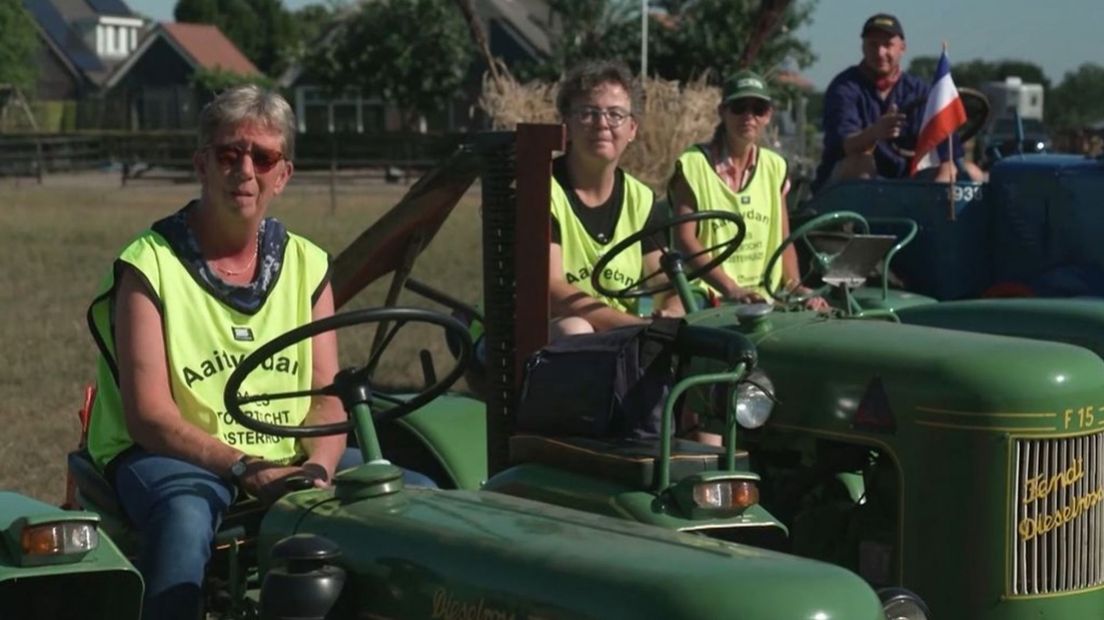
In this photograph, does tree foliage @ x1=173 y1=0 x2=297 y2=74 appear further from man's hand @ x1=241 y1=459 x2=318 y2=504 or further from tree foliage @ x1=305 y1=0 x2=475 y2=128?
man's hand @ x1=241 y1=459 x2=318 y2=504

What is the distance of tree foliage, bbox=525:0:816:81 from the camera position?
3531cm

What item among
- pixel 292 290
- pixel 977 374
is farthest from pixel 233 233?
pixel 977 374

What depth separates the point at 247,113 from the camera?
4309mm

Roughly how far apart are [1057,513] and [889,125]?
4310mm

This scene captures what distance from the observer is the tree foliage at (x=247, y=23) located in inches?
3578

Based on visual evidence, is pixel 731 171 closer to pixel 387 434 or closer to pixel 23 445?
pixel 387 434

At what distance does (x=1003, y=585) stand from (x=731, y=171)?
3.19 meters

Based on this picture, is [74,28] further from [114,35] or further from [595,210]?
[595,210]

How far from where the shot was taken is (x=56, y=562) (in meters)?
3.64

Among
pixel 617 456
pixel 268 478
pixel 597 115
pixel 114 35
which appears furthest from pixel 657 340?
pixel 114 35

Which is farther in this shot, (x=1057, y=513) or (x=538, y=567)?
(x=1057, y=513)

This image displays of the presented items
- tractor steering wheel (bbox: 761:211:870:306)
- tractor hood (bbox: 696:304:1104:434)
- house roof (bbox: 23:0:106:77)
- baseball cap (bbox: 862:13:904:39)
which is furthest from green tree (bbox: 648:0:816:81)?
house roof (bbox: 23:0:106:77)

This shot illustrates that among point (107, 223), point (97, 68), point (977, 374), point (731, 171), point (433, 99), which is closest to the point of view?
point (977, 374)

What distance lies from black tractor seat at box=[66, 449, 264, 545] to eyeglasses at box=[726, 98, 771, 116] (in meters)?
3.47
